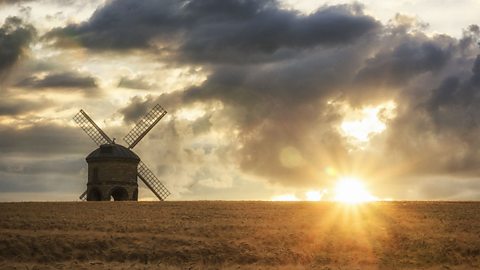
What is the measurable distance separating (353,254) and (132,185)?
114ft

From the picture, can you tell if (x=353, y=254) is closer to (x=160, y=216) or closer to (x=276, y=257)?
(x=276, y=257)

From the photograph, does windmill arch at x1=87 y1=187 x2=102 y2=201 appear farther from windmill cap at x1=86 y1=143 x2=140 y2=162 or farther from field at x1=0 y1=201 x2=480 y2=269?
field at x1=0 y1=201 x2=480 y2=269

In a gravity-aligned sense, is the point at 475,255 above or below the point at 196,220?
below

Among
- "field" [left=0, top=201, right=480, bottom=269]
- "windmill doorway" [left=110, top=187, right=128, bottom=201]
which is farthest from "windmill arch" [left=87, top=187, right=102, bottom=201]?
"field" [left=0, top=201, right=480, bottom=269]

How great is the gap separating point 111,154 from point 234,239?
3090 cm

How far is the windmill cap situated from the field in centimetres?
1642

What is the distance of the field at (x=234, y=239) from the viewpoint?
37.4 meters

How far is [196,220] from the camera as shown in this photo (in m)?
47.2

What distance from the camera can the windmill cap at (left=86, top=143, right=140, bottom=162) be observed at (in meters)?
68.8

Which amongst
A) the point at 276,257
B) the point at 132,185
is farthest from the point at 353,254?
the point at 132,185

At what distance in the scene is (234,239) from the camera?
4084 centimetres

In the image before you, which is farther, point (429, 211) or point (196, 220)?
point (429, 211)

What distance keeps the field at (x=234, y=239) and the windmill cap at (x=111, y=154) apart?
16415 millimetres

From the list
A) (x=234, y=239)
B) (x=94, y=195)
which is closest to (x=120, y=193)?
(x=94, y=195)
